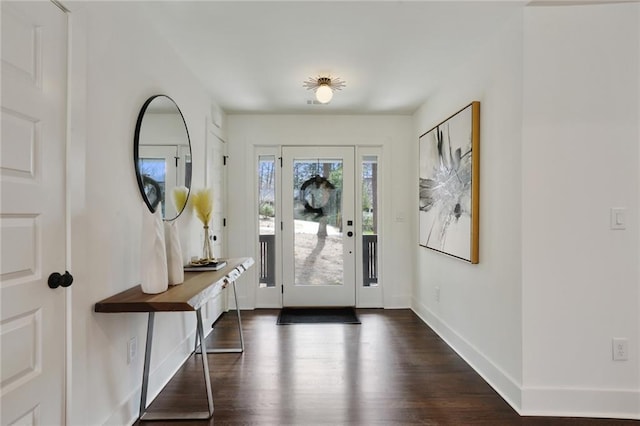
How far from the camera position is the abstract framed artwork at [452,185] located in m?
2.46

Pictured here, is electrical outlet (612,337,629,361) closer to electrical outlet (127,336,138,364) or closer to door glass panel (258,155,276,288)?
electrical outlet (127,336,138,364)

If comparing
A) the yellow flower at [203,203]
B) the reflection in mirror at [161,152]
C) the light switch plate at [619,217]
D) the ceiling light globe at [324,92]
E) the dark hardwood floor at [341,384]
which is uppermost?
the ceiling light globe at [324,92]

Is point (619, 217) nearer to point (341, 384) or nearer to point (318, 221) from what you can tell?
point (341, 384)

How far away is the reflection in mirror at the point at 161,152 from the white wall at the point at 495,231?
2.23 meters

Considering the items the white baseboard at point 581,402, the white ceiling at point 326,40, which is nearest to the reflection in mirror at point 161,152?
the white ceiling at point 326,40

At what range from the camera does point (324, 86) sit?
285cm

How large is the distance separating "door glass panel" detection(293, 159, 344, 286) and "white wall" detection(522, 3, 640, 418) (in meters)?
2.40

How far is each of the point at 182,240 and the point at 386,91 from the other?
92.2 inches

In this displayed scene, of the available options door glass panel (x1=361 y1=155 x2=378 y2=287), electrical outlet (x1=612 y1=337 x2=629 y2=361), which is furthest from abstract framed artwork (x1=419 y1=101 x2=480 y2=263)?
electrical outlet (x1=612 y1=337 x2=629 y2=361)

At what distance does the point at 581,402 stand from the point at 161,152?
3.02 meters

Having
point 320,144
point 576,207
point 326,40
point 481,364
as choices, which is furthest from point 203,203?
point 576,207

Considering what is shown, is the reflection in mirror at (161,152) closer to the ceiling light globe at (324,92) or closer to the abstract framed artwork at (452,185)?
the ceiling light globe at (324,92)

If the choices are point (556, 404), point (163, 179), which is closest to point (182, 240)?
point (163, 179)

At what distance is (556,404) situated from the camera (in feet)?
6.44
